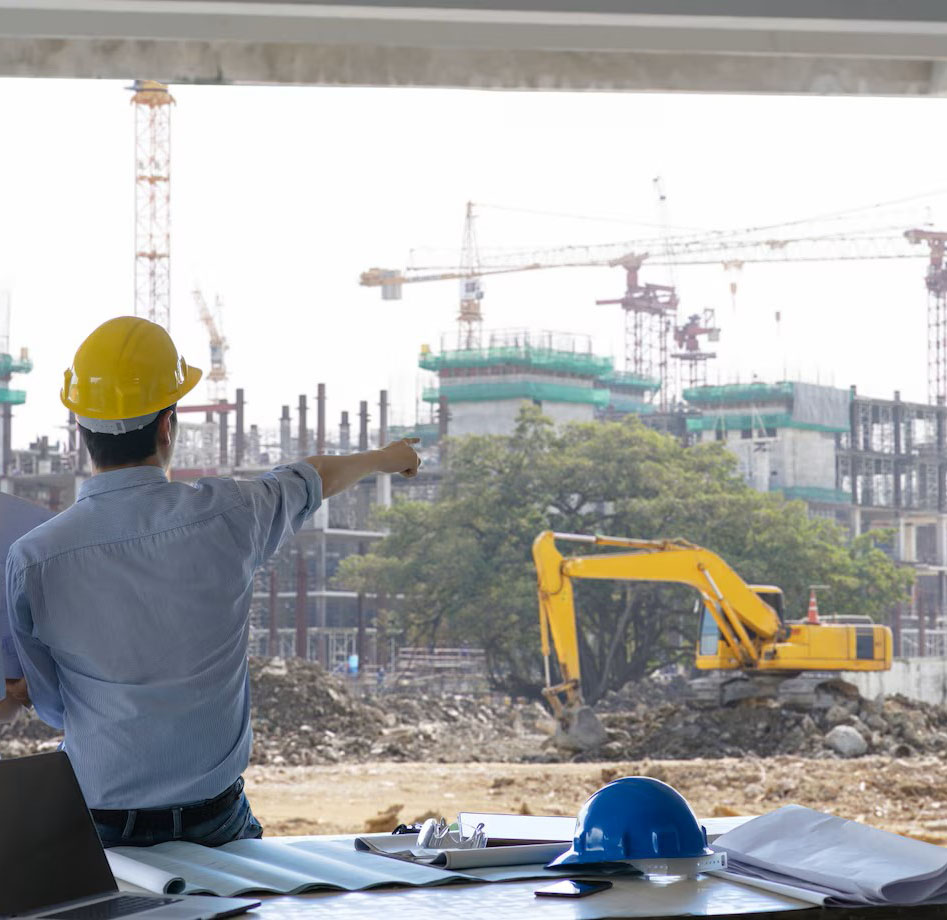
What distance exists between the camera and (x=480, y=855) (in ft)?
4.06

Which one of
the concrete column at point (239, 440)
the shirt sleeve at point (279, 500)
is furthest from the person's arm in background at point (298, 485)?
the concrete column at point (239, 440)

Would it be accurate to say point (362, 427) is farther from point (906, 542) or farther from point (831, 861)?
point (831, 861)

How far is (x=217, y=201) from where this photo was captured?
607 inches

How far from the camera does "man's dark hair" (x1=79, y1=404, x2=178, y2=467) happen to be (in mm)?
1354

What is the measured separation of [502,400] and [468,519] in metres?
1.66

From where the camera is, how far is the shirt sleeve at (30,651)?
129cm

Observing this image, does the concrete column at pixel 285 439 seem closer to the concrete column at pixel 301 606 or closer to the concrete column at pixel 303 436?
the concrete column at pixel 303 436

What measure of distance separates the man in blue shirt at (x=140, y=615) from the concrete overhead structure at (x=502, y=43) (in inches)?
51.4

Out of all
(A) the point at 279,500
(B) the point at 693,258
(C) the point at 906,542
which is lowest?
(C) the point at 906,542

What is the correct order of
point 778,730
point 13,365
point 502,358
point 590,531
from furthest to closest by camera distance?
1. point 502,358
2. point 590,531
3. point 13,365
4. point 778,730

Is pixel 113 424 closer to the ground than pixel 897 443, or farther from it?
closer to the ground

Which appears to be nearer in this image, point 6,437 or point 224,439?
point 6,437

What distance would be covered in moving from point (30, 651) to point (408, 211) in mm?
14857

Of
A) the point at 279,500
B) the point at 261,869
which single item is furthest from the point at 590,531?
the point at 261,869
